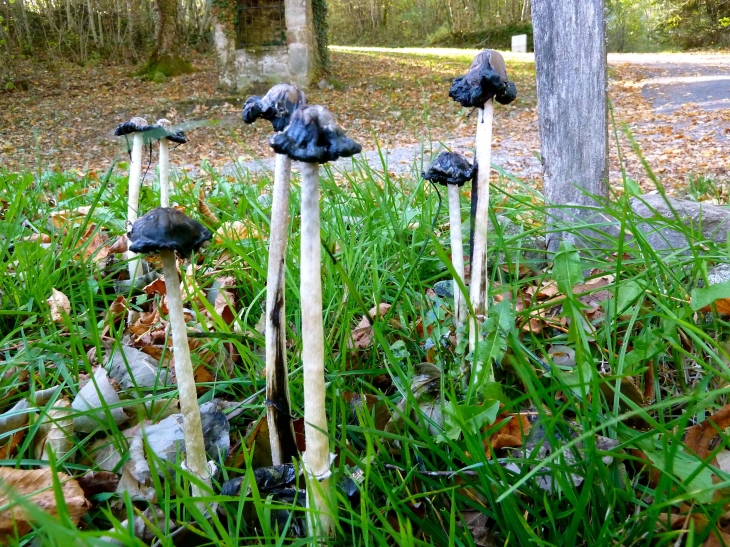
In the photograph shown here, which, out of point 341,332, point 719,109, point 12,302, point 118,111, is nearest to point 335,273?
point 341,332

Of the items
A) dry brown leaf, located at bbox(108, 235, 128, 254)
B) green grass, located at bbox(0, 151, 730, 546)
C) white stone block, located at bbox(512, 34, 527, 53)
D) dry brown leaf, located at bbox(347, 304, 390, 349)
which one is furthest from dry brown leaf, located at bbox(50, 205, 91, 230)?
white stone block, located at bbox(512, 34, 527, 53)

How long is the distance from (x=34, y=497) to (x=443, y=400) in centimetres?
89

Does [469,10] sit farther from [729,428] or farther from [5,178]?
[729,428]

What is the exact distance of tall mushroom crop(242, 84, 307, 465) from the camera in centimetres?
114

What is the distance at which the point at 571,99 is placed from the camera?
2631 millimetres

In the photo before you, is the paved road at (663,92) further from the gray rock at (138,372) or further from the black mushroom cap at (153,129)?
the gray rock at (138,372)

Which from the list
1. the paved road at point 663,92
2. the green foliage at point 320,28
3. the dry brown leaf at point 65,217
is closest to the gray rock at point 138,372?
the dry brown leaf at point 65,217

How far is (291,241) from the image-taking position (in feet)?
7.45

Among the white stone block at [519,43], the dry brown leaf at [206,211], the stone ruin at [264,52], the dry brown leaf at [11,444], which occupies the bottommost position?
the dry brown leaf at [11,444]

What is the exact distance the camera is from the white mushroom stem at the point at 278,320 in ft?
3.80

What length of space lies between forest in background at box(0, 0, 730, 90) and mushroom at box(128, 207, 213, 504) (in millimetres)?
14175

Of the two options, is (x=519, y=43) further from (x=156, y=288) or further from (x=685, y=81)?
(x=156, y=288)

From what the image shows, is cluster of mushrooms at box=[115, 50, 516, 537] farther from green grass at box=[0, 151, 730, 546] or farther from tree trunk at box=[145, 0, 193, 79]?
tree trunk at box=[145, 0, 193, 79]

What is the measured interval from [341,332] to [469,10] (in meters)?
30.7
